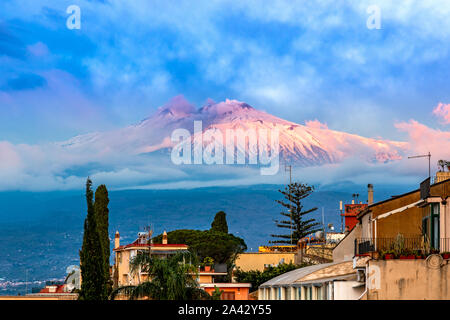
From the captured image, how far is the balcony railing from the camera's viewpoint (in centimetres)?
2469

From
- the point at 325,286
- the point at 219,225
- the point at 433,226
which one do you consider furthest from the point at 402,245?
the point at 219,225

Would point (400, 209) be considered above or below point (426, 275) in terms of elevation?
above

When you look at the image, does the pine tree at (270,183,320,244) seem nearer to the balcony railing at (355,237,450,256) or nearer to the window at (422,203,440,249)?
the balcony railing at (355,237,450,256)

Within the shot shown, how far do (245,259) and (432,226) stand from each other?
45.7 m

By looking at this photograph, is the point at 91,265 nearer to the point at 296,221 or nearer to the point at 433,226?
the point at 433,226

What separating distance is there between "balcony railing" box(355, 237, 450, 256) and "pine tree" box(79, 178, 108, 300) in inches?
514

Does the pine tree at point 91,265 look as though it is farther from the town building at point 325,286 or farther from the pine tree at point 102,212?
the pine tree at point 102,212

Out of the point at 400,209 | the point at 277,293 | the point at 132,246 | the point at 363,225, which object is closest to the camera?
the point at 400,209

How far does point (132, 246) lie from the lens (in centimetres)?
6225

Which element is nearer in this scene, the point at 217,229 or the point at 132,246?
the point at 132,246

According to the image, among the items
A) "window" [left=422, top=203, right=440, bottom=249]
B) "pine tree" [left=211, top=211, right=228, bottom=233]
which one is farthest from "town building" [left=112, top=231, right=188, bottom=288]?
"window" [left=422, top=203, right=440, bottom=249]
